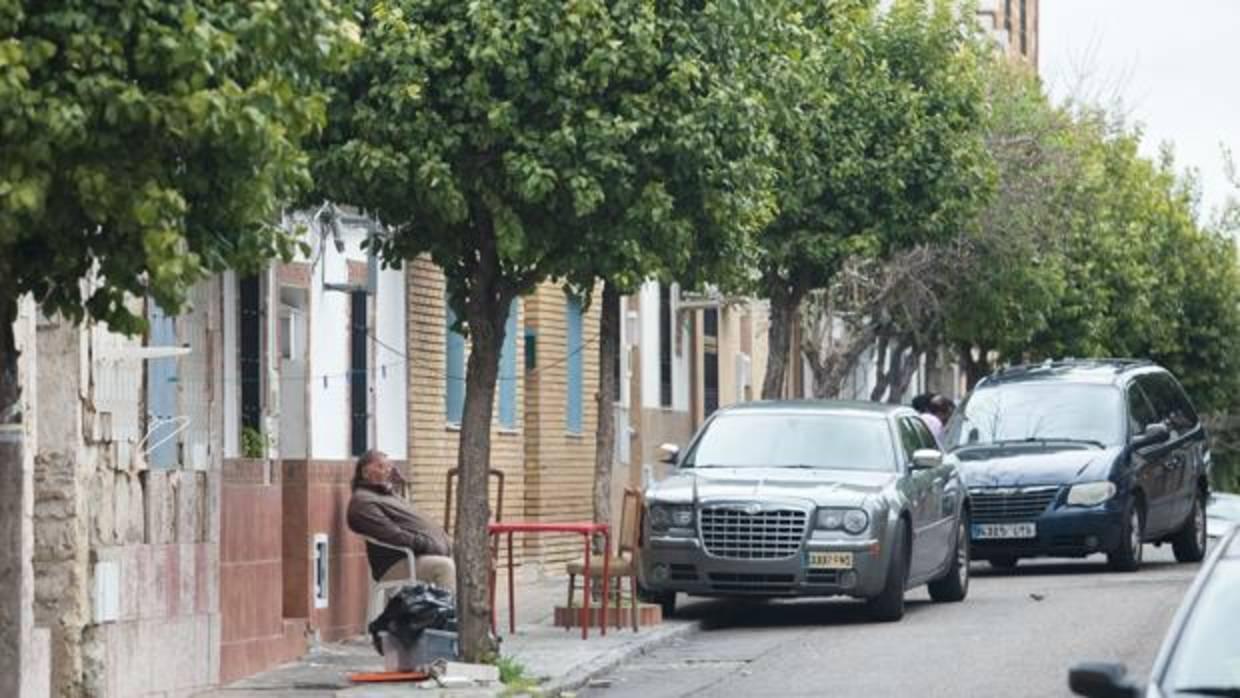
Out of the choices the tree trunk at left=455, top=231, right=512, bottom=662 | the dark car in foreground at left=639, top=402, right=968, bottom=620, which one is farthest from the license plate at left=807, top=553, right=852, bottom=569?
the tree trunk at left=455, top=231, right=512, bottom=662

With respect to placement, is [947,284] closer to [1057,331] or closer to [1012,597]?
[1057,331]

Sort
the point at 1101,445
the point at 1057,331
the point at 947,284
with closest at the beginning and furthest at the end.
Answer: the point at 1101,445, the point at 947,284, the point at 1057,331

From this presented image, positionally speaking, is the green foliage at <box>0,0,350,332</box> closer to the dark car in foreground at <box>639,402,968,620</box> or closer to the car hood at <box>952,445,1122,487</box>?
the dark car in foreground at <box>639,402,968,620</box>

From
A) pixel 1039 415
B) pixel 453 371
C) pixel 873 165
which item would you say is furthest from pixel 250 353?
pixel 873 165

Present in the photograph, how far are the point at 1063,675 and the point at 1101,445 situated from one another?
11.5 meters

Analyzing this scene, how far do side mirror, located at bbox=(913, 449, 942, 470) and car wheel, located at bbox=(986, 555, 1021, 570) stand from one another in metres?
5.13

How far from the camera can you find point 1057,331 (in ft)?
185

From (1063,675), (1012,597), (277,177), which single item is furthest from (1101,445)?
(277,177)

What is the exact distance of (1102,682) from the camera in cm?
973

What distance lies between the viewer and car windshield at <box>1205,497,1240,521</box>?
133 feet

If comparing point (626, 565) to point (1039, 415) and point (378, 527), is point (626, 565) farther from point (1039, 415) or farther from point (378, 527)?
point (1039, 415)

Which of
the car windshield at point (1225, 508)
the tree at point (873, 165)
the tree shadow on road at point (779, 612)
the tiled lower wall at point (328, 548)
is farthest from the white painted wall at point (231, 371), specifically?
the car windshield at point (1225, 508)

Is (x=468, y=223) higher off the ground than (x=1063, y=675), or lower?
higher

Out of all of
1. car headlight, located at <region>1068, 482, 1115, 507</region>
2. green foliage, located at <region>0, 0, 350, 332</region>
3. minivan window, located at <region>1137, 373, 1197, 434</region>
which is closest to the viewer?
green foliage, located at <region>0, 0, 350, 332</region>
